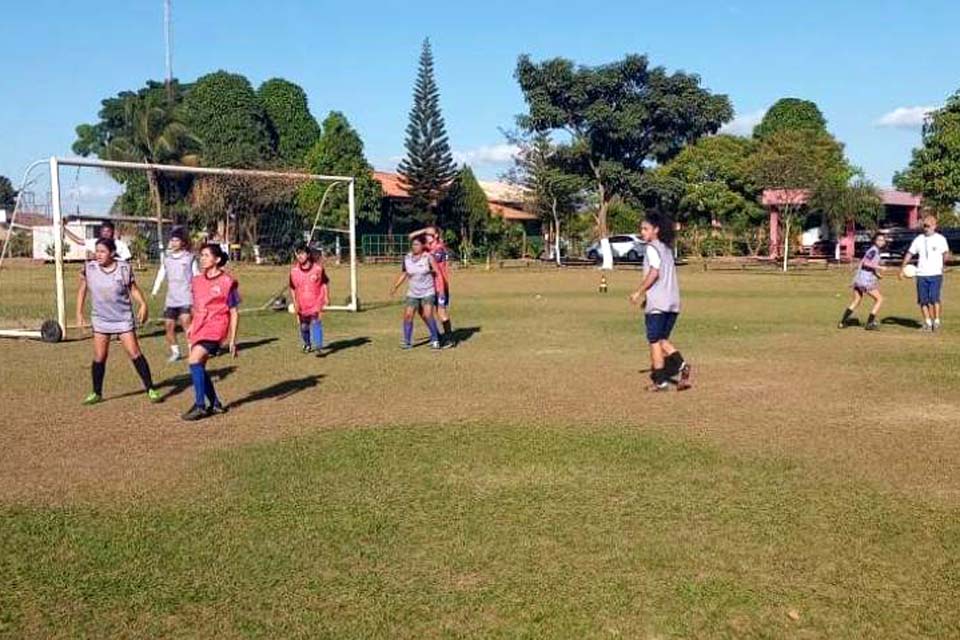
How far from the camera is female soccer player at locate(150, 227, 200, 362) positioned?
1298cm

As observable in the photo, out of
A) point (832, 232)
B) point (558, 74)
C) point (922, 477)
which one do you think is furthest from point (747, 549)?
point (832, 232)

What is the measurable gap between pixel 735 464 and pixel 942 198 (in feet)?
131

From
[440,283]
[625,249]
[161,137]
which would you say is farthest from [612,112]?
[440,283]

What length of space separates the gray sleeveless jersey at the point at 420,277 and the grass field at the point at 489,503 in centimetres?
184

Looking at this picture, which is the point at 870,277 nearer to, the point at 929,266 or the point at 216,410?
the point at 929,266

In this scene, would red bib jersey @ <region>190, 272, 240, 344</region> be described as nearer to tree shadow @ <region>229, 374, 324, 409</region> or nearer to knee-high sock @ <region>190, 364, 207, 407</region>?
knee-high sock @ <region>190, 364, 207, 407</region>

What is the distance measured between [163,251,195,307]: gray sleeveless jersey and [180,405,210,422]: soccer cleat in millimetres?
4168

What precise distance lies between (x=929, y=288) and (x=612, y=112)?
37.2 m

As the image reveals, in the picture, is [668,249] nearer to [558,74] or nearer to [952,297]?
[952,297]

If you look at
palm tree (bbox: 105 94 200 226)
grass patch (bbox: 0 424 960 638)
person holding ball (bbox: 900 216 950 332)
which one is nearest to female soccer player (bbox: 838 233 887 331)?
person holding ball (bbox: 900 216 950 332)

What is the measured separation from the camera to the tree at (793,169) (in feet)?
150

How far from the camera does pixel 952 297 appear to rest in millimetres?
24719

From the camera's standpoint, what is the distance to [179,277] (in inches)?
516

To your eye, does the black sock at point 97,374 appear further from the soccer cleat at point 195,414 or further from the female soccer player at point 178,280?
the female soccer player at point 178,280
